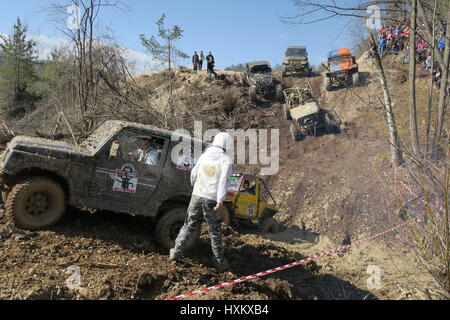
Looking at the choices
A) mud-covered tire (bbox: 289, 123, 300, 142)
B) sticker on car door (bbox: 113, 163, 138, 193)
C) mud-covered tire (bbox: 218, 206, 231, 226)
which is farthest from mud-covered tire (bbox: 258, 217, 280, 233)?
mud-covered tire (bbox: 289, 123, 300, 142)

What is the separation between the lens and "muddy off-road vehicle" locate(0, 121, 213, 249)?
5023 millimetres

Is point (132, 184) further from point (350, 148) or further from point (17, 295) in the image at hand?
point (350, 148)

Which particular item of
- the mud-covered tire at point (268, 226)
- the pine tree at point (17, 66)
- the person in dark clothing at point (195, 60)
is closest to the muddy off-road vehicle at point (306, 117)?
the mud-covered tire at point (268, 226)

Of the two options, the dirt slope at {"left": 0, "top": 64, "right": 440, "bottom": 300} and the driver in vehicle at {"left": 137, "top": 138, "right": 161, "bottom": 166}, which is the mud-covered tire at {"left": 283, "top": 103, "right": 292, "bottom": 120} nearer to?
the dirt slope at {"left": 0, "top": 64, "right": 440, "bottom": 300}

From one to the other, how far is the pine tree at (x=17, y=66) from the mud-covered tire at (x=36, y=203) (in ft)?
95.6

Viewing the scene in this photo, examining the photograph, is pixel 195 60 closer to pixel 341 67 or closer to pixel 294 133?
pixel 341 67

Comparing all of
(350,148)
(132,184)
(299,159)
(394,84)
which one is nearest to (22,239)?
(132,184)

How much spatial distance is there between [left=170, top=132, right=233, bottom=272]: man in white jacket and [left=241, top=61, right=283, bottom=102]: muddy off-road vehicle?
15079mm

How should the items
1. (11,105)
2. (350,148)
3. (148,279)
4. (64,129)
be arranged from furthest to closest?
(11,105)
(350,148)
(64,129)
(148,279)

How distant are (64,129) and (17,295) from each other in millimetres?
7702

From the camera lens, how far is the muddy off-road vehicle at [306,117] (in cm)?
1672

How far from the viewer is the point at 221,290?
450 cm

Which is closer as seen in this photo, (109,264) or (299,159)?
(109,264)

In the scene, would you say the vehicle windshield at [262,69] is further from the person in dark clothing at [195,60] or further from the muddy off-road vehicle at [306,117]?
the person in dark clothing at [195,60]
